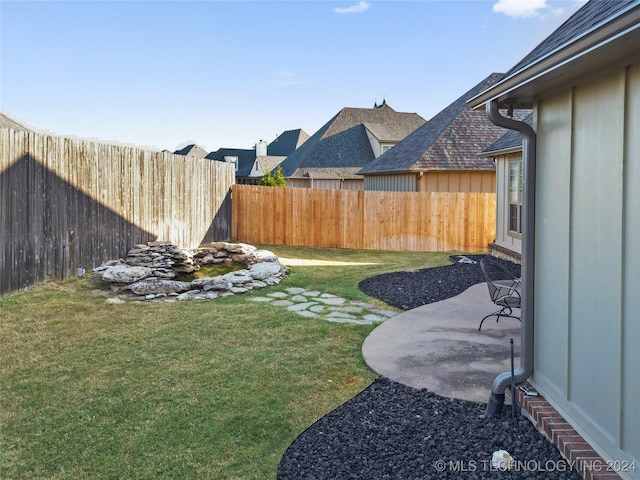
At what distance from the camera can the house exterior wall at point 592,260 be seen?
2.53 meters

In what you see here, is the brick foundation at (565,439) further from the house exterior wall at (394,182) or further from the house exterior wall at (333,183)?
the house exterior wall at (333,183)

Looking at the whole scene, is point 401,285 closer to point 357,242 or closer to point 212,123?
point 357,242

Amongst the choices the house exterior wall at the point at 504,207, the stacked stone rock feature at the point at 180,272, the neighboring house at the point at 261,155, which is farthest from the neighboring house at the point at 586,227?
the neighboring house at the point at 261,155

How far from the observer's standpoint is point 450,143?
1712cm

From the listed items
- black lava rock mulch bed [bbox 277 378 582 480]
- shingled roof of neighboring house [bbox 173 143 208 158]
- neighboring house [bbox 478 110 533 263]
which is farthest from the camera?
shingled roof of neighboring house [bbox 173 143 208 158]

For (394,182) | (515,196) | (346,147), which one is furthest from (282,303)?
(346,147)

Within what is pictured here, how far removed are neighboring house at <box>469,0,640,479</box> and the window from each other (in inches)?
286

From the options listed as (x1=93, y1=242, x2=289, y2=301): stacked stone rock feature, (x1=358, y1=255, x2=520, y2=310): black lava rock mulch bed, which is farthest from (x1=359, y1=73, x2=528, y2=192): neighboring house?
(x1=93, y1=242, x2=289, y2=301): stacked stone rock feature

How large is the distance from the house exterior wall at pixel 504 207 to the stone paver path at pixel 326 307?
5211 mm

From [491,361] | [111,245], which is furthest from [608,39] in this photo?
[111,245]

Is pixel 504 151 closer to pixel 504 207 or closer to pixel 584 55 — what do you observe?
pixel 504 207

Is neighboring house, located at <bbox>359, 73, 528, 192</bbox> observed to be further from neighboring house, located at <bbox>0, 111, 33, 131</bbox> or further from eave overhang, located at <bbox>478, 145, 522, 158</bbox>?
neighboring house, located at <bbox>0, 111, 33, 131</bbox>

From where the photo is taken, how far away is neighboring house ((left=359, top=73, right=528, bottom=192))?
641 inches

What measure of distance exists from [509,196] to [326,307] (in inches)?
248
